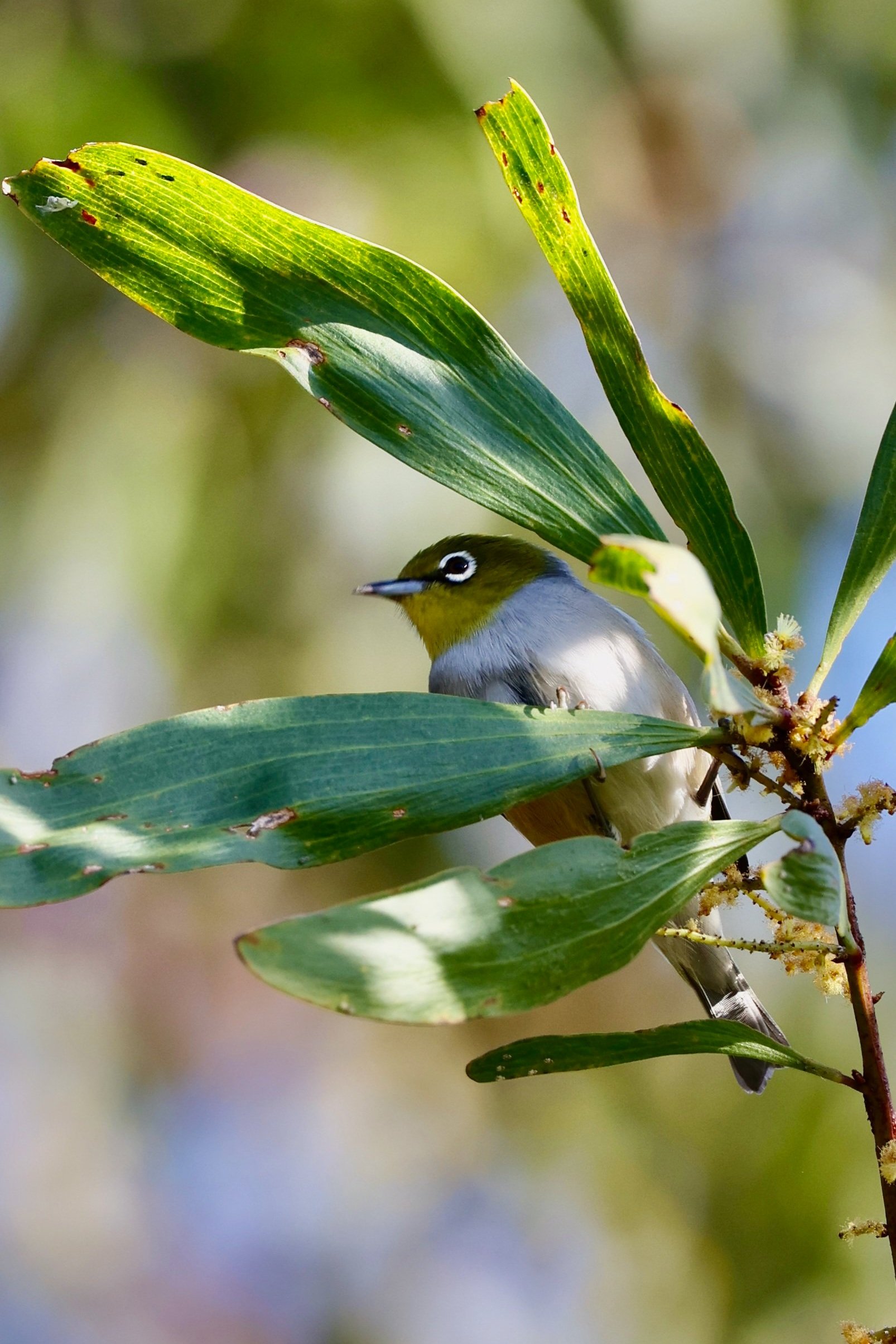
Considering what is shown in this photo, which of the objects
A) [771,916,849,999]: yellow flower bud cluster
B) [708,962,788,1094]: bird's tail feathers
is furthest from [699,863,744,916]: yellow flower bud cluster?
[708,962,788,1094]: bird's tail feathers

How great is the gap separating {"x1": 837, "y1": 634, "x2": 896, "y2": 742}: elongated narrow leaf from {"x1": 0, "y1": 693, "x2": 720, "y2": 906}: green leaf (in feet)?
0.45

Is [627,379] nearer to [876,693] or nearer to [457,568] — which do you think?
[876,693]

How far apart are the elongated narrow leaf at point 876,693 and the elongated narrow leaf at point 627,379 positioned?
123 millimetres

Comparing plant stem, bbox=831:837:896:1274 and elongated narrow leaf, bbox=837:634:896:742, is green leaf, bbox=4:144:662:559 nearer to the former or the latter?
Result: elongated narrow leaf, bbox=837:634:896:742

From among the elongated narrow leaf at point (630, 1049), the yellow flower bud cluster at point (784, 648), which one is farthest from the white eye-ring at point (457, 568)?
the elongated narrow leaf at point (630, 1049)

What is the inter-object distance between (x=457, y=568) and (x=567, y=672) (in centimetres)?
38

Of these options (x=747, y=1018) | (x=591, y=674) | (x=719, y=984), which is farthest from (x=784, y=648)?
(x=719, y=984)

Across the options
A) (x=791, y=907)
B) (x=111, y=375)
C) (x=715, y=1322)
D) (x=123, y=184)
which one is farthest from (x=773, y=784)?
(x=111, y=375)

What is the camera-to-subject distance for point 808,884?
2.60 ft

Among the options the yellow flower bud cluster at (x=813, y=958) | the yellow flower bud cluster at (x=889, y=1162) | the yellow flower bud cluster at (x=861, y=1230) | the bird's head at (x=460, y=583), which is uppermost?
the bird's head at (x=460, y=583)

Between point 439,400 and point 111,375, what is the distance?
127 inches

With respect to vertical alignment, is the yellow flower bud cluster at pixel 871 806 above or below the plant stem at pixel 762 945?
above

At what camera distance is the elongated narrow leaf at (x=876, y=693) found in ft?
3.39

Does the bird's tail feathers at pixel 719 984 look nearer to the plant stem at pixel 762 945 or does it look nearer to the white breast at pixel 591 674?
the white breast at pixel 591 674
